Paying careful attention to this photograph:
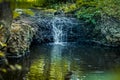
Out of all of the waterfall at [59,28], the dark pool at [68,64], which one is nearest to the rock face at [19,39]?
the dark pool at [68,64]

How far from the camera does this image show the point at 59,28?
18875mm

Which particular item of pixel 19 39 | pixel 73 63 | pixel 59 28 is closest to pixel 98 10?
pixel 59 28

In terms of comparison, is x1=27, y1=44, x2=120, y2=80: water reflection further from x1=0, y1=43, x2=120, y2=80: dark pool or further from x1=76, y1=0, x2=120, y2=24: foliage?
x1=76, y1=0, x2=120, y2=24: foliage

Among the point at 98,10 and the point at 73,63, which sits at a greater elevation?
Answer: the point at 98,10

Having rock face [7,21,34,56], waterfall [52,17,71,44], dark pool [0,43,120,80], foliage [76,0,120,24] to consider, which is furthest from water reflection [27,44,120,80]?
foliage [76,0,120,24]

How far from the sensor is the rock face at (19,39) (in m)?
13.2

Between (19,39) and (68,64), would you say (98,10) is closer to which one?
(19,39)

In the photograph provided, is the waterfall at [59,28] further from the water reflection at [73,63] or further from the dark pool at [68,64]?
the water reflection at [73,63]

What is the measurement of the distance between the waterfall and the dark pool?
1638 millimetres

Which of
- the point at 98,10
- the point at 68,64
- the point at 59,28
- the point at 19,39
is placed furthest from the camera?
the point at 59,28

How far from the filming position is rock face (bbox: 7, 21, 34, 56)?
13203 millimetres

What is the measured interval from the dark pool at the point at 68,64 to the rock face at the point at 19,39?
0.46m

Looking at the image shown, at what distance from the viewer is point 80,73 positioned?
36.7ft

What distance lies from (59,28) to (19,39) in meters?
5.54
